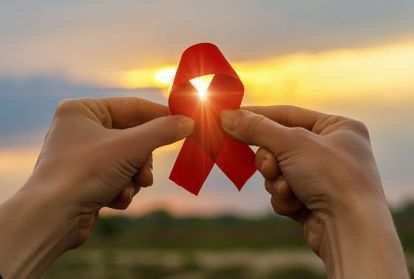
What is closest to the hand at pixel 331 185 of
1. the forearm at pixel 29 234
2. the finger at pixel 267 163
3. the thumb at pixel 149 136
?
the finger at pixel 267 163

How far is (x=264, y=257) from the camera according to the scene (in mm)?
16875

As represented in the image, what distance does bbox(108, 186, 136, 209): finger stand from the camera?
5.66ft

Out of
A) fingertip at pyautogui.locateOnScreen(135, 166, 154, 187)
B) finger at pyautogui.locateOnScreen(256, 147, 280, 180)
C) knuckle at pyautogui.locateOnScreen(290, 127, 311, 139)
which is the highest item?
knuckle at pyautogui.locateOnScreen(290, 127, 311, 139)

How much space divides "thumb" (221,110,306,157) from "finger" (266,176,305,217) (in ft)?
0.25

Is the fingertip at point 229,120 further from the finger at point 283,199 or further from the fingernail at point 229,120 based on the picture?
the finger at point 283,199

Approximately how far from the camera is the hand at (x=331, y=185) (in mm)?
1553

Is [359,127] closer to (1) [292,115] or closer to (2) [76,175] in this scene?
(1) [292,115]

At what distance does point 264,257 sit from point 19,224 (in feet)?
50.8

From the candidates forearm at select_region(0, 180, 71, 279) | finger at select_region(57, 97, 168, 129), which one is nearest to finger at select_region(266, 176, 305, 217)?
finger at select_region(57, 97, 168, 129)

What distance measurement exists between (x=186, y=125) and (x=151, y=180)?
0.39 feet

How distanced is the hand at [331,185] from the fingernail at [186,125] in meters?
0.06

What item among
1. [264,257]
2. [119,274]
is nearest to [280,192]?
[119,274]

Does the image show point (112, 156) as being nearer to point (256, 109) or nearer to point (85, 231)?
point (85, 231)

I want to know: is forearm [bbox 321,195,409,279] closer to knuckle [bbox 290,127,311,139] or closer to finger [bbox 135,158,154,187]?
knuckle [bbox 290,127,311,139]
